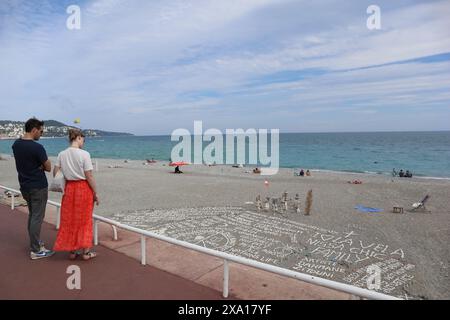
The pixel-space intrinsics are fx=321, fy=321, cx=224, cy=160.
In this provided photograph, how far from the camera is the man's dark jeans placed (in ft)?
12.6

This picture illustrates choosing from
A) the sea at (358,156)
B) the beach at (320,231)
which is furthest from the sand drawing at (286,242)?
the sea at (358,156)

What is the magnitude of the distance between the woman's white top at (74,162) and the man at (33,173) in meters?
0.31

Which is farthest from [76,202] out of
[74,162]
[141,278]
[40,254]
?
[141,278]

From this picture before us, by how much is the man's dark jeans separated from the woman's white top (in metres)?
0.58

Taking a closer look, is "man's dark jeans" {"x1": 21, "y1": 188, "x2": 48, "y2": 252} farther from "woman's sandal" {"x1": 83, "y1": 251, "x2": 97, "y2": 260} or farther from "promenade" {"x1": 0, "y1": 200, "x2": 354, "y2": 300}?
"woman's sandal" {"x1": 83, "y1": 251, "x2": 97, "y2": 260}

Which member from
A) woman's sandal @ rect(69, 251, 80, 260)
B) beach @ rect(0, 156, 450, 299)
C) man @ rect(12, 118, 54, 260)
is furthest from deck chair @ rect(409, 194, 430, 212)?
man @ rect(12, 118, 54, 260)

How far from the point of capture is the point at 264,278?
3.21m

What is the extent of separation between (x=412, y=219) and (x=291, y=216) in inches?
174

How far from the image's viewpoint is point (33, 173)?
380 cm

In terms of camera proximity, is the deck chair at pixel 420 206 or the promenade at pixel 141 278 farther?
Answer: the deck chair at pixel 420 206

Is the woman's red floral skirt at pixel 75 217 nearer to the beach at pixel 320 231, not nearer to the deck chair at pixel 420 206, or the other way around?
the beach at pixel 320 231

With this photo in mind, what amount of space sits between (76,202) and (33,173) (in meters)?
0.67

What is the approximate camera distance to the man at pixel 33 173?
369 centimetres
